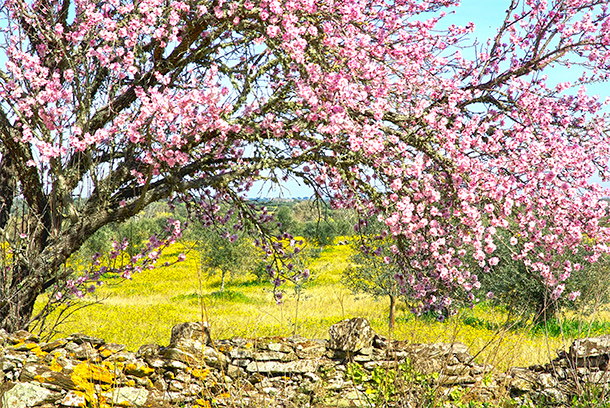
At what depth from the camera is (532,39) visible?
795 centimetres

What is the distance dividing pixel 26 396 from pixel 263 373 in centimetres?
314

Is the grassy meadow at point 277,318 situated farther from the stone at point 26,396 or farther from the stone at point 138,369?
the stone at point 26,396

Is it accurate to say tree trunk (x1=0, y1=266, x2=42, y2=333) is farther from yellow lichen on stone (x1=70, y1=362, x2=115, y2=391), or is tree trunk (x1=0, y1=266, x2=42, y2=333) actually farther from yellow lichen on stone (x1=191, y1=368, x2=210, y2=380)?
yellow lichen on stone (x1=191, y1=368, x2=210, y2=380)

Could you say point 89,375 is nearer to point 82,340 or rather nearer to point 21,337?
point 82,340

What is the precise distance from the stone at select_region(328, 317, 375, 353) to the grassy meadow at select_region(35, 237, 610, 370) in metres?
0.84

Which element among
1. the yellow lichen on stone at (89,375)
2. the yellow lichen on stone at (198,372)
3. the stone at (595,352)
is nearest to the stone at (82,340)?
the yellow lichen on stone at (89,375)

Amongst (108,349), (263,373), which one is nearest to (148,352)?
(108,349)

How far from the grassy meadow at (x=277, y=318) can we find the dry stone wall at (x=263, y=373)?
47 cm

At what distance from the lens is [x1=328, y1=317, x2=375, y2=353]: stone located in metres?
7.37

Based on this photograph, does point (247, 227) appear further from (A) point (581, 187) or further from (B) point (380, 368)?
(A) point (581, 187)

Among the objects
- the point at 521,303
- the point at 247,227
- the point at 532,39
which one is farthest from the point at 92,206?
the point at 521,303

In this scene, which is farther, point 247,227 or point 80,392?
point 247,227

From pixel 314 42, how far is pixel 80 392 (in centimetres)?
529

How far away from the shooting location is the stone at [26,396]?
5414 mm
